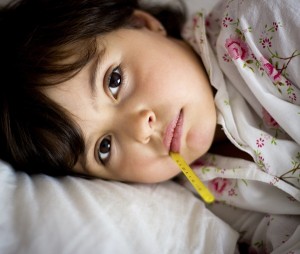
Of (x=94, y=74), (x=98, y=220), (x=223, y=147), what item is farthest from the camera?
(x=223, y=147)

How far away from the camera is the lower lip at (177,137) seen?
752mm

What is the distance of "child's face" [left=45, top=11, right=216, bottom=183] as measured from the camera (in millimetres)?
720

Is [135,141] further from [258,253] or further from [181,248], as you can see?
[258,253]

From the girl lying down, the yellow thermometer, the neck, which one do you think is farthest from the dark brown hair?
the neck

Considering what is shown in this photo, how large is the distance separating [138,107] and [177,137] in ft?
0.39

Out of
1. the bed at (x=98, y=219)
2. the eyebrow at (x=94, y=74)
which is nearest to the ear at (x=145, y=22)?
the eyebrow at (x=94, y=74)

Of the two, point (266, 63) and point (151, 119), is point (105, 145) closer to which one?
point (151, 119)

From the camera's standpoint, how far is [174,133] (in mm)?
763

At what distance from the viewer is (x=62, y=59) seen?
0.72m

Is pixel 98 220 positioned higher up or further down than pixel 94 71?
further down

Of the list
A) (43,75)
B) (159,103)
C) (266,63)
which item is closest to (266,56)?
(266,63)

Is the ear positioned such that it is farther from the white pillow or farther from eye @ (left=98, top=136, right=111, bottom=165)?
the white pillow

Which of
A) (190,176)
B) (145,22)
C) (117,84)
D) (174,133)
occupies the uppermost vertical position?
(145,22)

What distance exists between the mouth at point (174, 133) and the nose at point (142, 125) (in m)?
0.04
